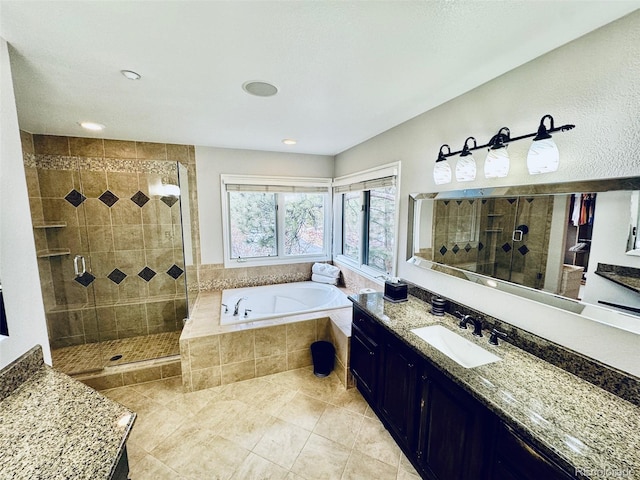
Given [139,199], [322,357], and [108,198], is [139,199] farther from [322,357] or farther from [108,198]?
[322,357]

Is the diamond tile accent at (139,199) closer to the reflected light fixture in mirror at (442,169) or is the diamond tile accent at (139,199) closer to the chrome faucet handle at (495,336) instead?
the reflected light fixture in mirror at (442,169)

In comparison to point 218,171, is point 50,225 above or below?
below

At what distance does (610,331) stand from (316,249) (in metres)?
3.19

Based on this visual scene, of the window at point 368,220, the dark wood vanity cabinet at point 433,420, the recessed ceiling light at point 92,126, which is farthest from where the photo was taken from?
the window at point 368,220

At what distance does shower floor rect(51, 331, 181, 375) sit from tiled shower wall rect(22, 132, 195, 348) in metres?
0.12

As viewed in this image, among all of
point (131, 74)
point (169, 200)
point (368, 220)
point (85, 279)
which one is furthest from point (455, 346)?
point (85, 279)

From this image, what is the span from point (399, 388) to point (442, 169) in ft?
5.07

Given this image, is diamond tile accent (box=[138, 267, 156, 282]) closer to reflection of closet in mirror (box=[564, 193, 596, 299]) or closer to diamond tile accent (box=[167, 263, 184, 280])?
diamond tile accent (box=[167, 263, 184, 280])

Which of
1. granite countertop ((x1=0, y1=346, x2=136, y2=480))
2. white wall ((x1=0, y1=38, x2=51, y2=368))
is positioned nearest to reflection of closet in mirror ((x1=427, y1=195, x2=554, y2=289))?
granite countertop ((x1=0, y1=346, x2=136, y2=480))

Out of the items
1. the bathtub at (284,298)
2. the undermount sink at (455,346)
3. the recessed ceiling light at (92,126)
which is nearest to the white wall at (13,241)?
the recessed ceiling light at (92,126)

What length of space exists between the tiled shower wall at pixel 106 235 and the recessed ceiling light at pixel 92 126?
0.43 meters

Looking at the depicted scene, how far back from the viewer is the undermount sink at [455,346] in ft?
4.84

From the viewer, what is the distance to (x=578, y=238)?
126cm

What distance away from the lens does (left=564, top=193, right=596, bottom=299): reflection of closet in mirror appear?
122cm
